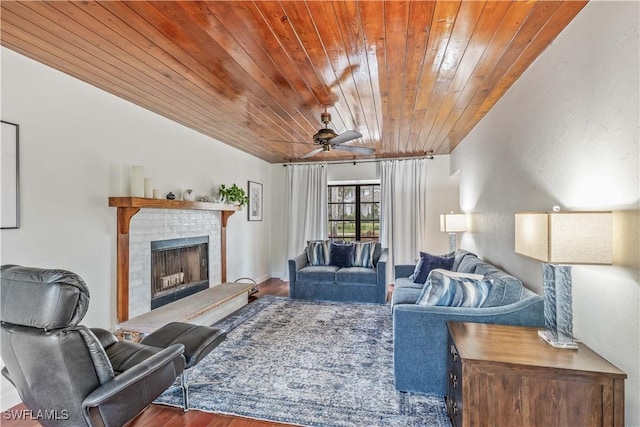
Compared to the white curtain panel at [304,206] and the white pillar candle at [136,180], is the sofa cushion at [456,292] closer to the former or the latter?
the white pillar candle at [136,180]

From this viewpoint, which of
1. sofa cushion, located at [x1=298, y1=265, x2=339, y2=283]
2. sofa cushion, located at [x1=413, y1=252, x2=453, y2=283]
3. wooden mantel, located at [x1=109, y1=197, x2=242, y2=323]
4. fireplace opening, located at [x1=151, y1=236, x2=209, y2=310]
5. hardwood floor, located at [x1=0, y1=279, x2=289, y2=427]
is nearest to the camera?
hardwood floor, located at [x1=0, y1=279, x2=289, y2=427]

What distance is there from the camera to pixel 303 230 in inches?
243

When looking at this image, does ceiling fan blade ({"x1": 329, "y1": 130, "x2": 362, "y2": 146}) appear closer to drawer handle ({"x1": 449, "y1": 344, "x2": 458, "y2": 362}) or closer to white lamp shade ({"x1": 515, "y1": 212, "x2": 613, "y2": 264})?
white lamp shade ({"x1": 515, "y1": 212, "x2": 613, "y2": 264})

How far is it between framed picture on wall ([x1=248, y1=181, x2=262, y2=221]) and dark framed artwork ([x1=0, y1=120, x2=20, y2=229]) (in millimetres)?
3540

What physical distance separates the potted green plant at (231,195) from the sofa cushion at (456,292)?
10.7ft

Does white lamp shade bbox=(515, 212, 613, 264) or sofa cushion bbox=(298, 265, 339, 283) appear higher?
white lamp shade bbox=(515, 212, 613, 264)

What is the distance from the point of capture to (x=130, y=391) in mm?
1499

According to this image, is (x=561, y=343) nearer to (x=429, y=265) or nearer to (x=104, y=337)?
(x=429, y=265)

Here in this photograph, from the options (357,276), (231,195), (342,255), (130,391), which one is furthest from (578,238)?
(231,195)

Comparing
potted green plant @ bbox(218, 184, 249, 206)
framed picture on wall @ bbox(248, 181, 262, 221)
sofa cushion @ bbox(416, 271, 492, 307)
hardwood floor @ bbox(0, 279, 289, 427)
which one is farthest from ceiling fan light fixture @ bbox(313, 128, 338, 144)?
framed picture on wall @ bbox(248, 181, 262, 221)

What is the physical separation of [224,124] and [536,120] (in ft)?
10.4

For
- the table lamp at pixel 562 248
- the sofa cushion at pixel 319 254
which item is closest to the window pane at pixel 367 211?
the sofa cushion at pixel 319 254

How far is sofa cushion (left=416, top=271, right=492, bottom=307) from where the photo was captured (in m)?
2.19

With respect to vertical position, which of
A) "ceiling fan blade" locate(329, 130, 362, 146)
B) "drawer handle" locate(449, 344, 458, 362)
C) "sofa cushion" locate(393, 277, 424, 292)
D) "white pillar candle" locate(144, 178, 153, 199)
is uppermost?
"ceiling fan blade" locate(329, 130, 362, 146)
